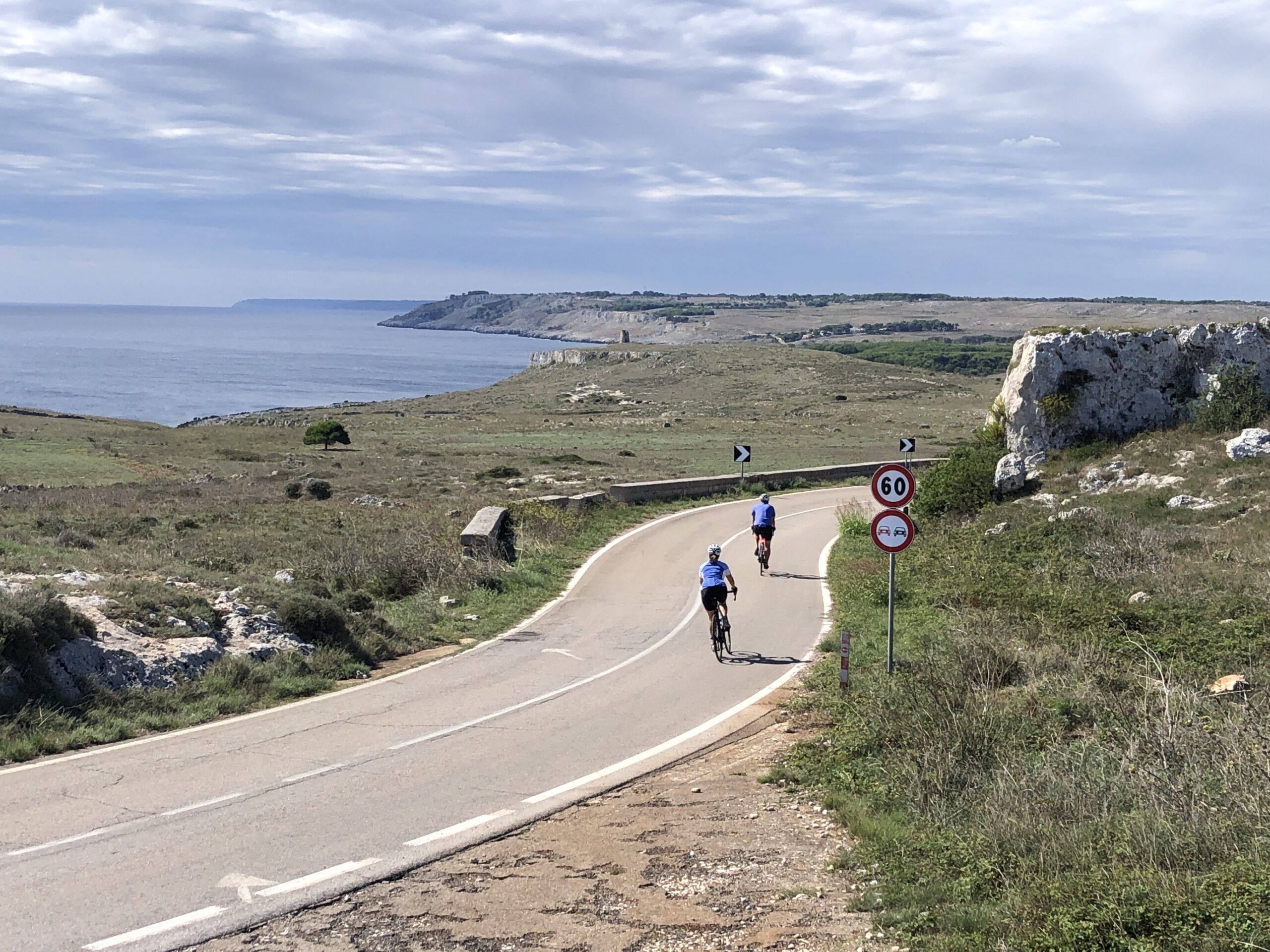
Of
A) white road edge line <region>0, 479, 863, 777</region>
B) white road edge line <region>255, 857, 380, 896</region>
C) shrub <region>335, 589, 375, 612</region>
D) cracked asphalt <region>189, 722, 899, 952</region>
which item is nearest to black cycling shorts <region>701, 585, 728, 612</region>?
white road edge line <region>0, 479, 863, 777</region>

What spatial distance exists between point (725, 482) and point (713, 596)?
21533mm

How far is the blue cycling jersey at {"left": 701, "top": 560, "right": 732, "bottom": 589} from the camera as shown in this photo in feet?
50.3

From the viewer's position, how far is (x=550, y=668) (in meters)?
14.5

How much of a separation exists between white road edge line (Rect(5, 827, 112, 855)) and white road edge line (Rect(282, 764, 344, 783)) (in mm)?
1606

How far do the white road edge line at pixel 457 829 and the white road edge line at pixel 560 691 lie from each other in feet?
7.36

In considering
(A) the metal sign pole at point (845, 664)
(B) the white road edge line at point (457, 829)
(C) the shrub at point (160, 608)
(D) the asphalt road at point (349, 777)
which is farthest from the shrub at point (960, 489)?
(B) the white road edge line at point (457, 829)

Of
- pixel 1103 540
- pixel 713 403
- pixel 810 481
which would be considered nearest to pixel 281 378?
pixel 713 403

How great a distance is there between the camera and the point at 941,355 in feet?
526

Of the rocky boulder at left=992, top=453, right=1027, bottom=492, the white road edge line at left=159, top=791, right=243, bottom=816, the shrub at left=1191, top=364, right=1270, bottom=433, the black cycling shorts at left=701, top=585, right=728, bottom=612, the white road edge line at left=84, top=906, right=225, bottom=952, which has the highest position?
the shrub at left=1191, top=364, right=1270, bottom=433

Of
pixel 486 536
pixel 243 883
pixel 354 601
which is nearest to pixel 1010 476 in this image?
pixel 486 536

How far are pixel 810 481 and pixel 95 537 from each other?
23.8 meters

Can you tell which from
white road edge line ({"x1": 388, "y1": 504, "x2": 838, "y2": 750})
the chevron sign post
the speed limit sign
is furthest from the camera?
the chevron sign post

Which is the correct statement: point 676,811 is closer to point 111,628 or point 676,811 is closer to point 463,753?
point 463,753

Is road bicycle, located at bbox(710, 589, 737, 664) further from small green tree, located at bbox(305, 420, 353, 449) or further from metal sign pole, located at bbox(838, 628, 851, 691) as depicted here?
small green tree, located at bbox(305, 420, 353, 449)
